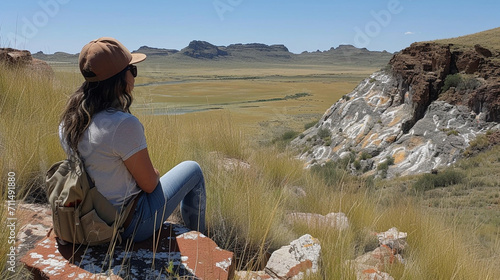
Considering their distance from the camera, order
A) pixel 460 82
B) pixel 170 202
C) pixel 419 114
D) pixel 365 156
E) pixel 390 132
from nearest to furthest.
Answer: pixel 170 202, pixel 460 82, pixel 365 156, pixel 419 114, pixel 390 132

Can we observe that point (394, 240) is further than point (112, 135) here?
Yes

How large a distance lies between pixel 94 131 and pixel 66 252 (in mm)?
705

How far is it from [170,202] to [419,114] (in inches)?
569

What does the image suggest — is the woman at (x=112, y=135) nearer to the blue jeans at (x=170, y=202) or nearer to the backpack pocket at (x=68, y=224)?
the blue jeans at (x=170, y=202)

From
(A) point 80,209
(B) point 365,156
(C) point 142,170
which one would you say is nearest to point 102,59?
(C) point 142,170

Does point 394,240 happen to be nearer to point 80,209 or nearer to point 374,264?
point 374,264

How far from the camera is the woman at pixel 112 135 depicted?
2.13 metres

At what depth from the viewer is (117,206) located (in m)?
2.25

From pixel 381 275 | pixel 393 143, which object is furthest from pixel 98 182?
pixel 393 143

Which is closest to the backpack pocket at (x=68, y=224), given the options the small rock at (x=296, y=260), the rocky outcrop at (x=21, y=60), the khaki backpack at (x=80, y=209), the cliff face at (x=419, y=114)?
the khaki backpack at (x=80, y=209)

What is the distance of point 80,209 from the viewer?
2.11 metres

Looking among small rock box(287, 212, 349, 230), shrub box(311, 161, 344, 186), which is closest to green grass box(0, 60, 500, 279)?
small rock box(287, 212, 349, 230)

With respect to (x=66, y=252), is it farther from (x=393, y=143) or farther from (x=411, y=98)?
(x=411, y=98)

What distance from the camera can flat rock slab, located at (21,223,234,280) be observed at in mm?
2023
